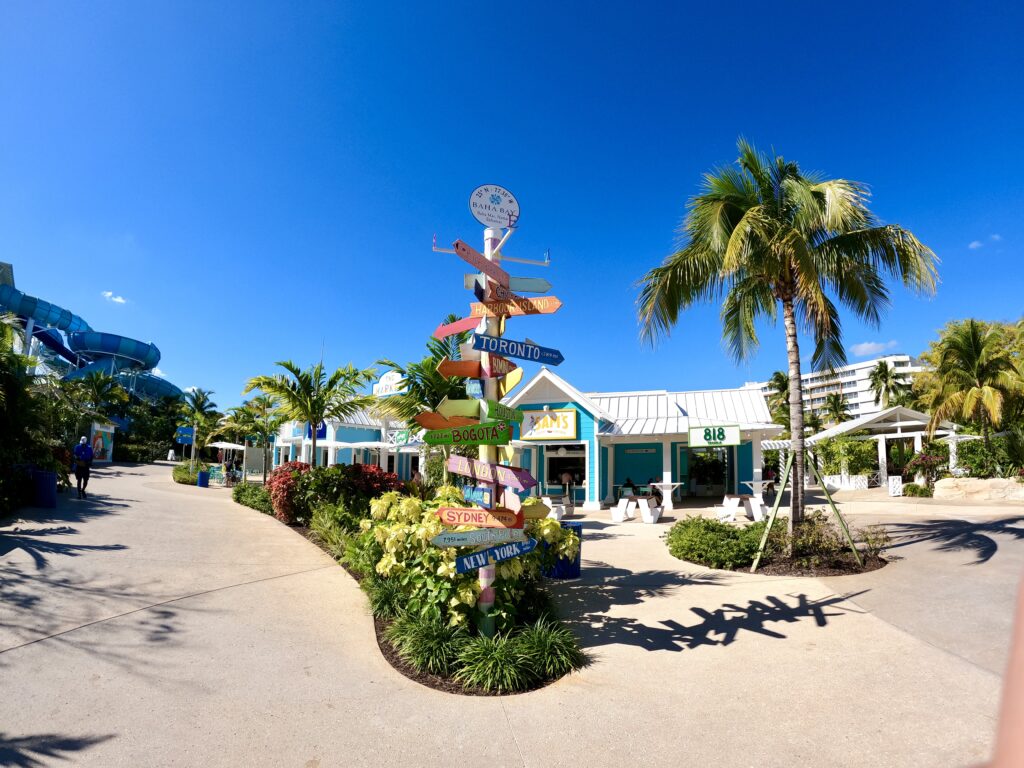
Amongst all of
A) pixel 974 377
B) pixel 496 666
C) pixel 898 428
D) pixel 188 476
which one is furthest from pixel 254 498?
pixel 898 428

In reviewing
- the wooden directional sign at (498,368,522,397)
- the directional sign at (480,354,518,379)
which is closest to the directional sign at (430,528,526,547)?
the wooden directional sign at (498,368,522,397)

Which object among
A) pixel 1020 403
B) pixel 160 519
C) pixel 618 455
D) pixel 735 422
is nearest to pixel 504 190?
pixel 160 519

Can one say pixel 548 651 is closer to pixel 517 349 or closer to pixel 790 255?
pixel 517 349

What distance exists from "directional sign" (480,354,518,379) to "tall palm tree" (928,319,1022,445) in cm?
2367

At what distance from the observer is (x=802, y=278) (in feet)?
30.6

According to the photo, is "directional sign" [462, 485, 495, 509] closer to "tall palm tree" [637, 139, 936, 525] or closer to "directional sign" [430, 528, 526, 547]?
"directional sign" [430, 528, 526, 547]

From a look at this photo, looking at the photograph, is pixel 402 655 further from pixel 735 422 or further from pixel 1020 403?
pixel 1020 403

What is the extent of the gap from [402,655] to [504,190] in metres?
4.77

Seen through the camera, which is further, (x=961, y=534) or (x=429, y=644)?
(x=961, y=534)

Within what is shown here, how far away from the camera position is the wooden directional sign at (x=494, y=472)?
17.9ft

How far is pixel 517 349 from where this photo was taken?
227 inches

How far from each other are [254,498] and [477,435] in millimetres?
12216

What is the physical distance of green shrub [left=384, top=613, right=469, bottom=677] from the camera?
16.6 feet

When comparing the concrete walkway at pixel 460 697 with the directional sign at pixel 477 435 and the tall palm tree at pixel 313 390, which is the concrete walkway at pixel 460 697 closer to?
the directional sign at pixel 477 435
